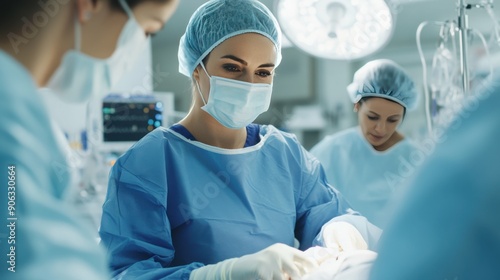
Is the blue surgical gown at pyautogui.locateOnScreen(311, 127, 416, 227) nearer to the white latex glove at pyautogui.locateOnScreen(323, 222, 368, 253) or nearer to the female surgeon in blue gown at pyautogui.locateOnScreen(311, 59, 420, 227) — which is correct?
the female surgeon in blue gown at pyautogui.locateOnScreen(311, 59, 420, 227)

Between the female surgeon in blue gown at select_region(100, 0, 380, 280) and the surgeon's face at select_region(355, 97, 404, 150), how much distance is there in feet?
0.94

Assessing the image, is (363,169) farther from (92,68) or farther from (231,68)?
(92,68)

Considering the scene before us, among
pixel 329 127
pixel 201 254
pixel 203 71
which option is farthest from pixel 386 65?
pixel 329 127

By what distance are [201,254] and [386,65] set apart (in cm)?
94

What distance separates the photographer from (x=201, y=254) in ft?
4.26

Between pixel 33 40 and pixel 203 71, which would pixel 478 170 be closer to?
pixel 33 40

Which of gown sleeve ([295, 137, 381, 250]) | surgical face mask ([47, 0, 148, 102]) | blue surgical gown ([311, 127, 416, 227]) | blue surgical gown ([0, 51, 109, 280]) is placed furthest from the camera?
blue surgical gown ([311, 127, 416, 227])

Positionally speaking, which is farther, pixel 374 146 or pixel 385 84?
pixel 374 146

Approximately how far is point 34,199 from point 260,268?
0.58 m

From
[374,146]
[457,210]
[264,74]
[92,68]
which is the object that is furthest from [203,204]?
[374,146]

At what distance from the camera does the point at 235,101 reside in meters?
1.39

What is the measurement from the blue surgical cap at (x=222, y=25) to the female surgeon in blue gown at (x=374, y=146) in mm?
424

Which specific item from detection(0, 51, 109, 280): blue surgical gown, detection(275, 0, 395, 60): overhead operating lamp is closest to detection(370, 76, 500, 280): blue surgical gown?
detection(0, 51, 109, 280): blue surgical gown

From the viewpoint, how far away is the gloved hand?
1.05 meters
